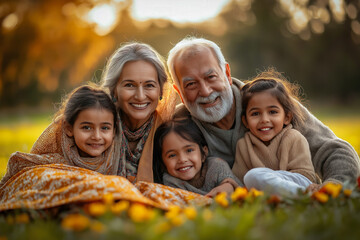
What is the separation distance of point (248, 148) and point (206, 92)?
73 centimetres

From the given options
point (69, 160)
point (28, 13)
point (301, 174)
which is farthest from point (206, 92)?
point (28, 13)

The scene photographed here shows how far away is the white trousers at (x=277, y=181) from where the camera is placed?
2947 mm

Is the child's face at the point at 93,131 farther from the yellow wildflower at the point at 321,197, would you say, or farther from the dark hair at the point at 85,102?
the yellow wildflower at the point at 321,197

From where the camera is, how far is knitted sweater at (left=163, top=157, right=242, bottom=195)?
12.2 ft

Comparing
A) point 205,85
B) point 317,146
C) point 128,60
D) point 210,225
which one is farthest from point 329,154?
point 210,225

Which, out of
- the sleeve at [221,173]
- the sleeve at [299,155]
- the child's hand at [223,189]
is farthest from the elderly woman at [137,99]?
the sleeve at [299,155]

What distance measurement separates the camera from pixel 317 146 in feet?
12.8

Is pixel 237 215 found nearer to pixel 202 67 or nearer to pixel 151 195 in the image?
pixel 151 195

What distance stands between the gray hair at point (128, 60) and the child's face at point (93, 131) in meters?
0.45

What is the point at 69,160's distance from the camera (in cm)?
378

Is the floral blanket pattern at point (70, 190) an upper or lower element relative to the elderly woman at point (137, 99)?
lower

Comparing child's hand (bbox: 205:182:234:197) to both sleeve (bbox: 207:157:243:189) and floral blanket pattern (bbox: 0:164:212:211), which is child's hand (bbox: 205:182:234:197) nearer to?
sleeve (bbox: 207:157:243:189)

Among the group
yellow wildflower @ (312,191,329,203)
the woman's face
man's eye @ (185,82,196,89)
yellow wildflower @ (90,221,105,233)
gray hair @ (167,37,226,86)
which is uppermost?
gray hair @ (167,37,226,86)

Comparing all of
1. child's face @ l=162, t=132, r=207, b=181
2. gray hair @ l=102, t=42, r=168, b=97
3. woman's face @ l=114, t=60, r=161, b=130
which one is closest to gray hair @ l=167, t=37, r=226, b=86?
gray hair @ l=102, t=42, r=168, b=97
